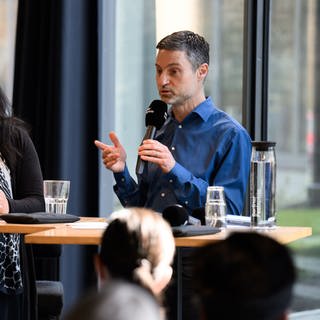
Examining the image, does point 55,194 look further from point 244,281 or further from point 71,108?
point 244,281

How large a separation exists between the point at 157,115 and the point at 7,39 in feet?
6.18

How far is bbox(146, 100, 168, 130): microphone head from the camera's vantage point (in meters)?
3.17

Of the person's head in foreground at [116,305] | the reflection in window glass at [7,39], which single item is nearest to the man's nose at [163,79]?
the reflection in window glass at [7,39]

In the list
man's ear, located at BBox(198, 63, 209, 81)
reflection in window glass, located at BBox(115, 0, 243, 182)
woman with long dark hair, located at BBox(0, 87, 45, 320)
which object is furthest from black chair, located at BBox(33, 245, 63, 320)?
reflection in window glass, located at BBox(115, 0, 243, 182)

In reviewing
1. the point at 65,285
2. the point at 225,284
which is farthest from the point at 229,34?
the point at 225,284

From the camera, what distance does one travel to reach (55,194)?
314cm

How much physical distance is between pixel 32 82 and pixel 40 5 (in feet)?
1.33

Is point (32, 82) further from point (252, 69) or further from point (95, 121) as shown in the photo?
point (252, 69)

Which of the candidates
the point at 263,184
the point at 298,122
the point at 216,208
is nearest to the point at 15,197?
the point at 216,208

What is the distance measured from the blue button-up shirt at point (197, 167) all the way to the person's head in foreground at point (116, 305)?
196cm

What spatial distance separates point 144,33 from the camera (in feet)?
15.3

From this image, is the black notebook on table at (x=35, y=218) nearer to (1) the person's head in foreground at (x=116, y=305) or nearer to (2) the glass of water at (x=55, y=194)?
(2) the glass of water at (x=55, y=194)

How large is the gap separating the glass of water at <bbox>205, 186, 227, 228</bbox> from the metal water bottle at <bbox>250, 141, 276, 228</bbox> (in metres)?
0.10

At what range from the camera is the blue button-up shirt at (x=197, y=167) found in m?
3.05
